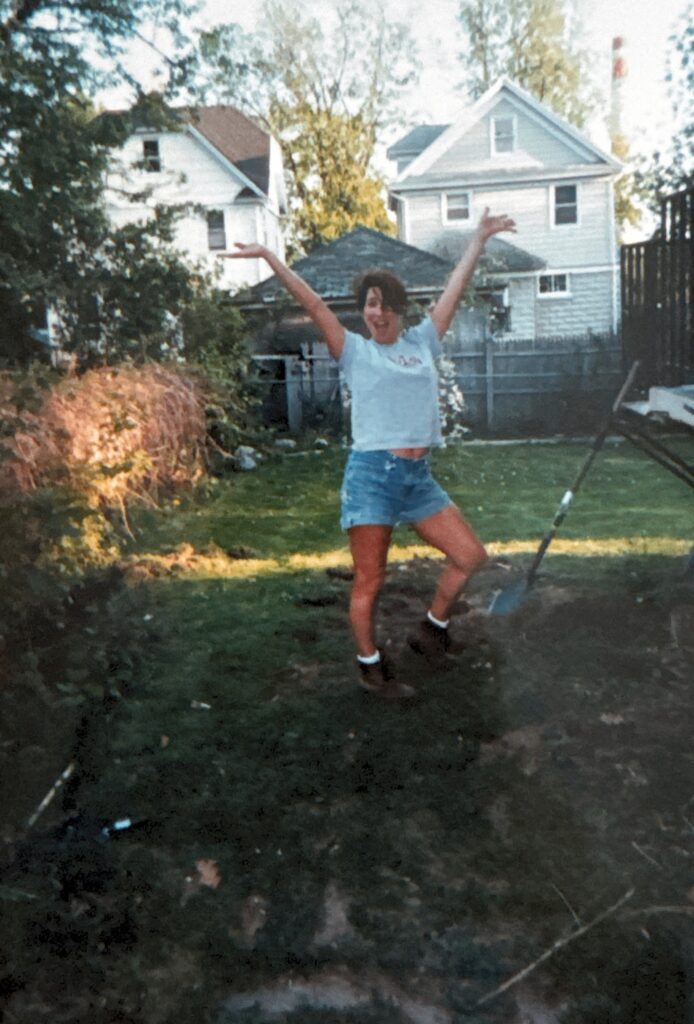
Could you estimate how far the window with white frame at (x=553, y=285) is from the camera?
28.0 meters

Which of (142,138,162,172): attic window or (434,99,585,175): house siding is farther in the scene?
(434,99,585,175): house siding

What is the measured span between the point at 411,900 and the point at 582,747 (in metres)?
1.28

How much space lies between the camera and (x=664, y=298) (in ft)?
22.1

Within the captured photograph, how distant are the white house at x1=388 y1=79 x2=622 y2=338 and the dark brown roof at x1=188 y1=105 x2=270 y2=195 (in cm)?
640

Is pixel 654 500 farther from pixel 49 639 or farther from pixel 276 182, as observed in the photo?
pixel 276 182

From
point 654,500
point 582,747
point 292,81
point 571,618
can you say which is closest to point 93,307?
point 292,81

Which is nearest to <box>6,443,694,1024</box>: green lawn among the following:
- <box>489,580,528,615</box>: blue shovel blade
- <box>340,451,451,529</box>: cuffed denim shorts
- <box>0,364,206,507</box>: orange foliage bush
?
<box>489,580,528,615</box>: blue shovel blade

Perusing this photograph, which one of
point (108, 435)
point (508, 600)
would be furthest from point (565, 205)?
point (508, 600)

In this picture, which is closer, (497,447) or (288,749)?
(288,749)

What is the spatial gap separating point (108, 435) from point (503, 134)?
73.5ft

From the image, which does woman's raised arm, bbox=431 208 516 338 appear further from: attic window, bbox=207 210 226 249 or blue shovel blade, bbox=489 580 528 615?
attic window, bbox=207 210 226 249

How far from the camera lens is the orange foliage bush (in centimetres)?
647

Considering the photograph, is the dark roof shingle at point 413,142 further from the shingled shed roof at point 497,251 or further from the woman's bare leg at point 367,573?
the woman's bare leg at point 367,573

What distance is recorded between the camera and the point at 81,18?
14.2 meters
